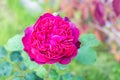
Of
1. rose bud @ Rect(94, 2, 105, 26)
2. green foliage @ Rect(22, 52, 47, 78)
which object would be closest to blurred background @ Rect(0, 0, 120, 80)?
rose bud @ Rect(94, 2, 105, 26)

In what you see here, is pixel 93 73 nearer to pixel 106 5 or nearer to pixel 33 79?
pixel 106 5

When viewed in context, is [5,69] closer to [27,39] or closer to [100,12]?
[27,39]

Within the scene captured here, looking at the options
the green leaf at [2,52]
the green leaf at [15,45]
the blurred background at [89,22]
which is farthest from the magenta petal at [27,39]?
the blurred background at [89,22]

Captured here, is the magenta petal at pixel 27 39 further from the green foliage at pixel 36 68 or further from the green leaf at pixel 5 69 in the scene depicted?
the green leaf at pixel 5 69

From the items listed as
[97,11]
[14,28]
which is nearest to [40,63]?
[97,11]

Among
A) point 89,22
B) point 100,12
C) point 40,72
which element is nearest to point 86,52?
point 40,72

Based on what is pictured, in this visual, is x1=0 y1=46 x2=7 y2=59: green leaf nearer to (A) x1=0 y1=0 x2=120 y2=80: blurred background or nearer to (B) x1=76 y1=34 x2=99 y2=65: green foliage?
(B) x1=76 y1=34 x2=99 y2=65: green foliage
